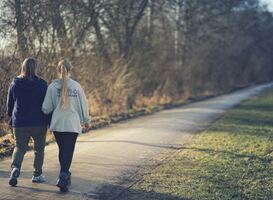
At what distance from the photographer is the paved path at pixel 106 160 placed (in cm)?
718

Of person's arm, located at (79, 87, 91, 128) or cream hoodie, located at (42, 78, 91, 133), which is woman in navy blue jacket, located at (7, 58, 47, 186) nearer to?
cream hoodie, located at (42, 78, 91, 133)

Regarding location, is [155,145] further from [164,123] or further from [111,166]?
[164,123]

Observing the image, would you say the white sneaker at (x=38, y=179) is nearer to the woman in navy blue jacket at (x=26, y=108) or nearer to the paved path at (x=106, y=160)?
the paved path at (x=106, y=160)

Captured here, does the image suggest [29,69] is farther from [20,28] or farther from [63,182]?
[20,28]

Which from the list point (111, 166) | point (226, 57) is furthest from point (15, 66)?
point (226, 57)

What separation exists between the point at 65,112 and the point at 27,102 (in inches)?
22.6

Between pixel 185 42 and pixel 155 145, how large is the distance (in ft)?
77.7

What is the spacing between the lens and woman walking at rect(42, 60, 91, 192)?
23.4 feet

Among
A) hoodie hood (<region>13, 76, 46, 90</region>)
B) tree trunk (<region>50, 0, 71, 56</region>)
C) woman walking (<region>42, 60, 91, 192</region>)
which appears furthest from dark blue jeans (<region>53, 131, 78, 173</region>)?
tree trunk (<region>50, 0, 71, 56</region>)

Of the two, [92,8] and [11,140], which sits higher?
[92,8]

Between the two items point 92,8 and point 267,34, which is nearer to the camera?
point 92,8

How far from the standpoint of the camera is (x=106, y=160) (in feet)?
31.8

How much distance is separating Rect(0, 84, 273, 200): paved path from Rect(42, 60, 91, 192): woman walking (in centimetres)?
42

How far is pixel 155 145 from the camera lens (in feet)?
39.1
